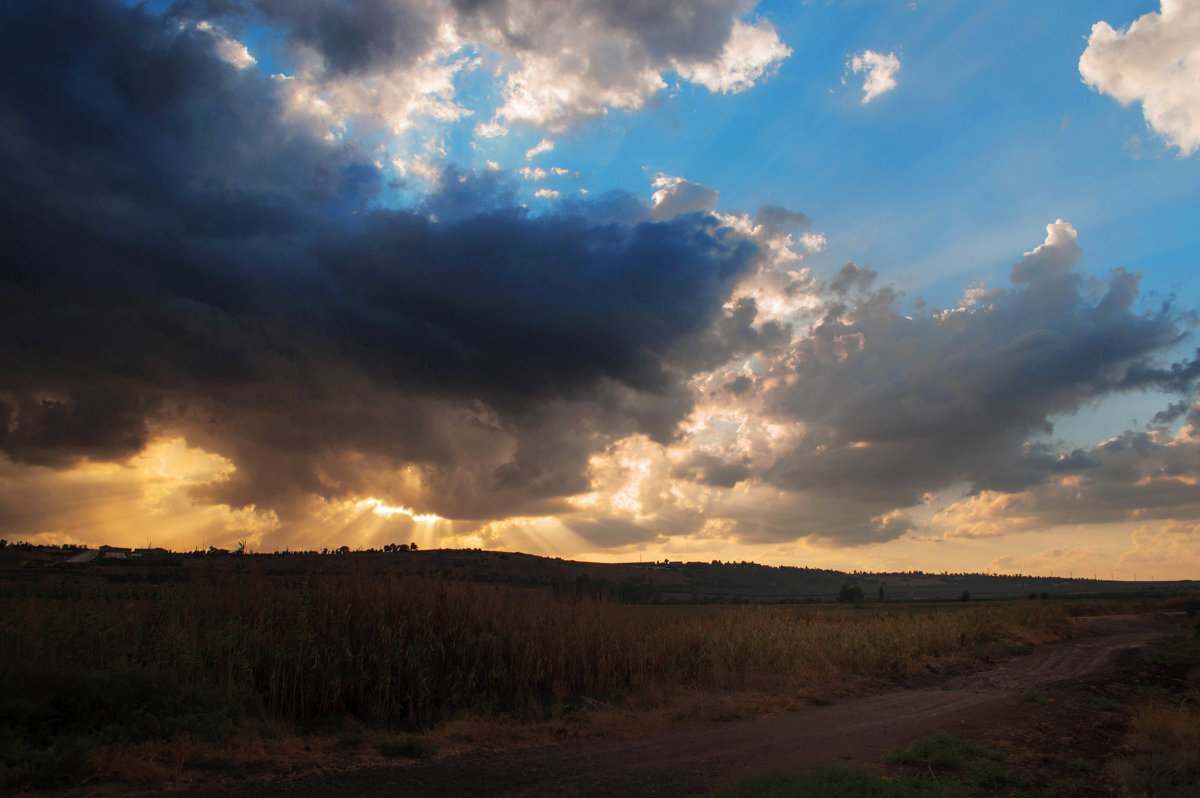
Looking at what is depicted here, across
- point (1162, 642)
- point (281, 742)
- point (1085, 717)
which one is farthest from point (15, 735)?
point (1162, 642)

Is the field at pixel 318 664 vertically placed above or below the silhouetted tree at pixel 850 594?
above

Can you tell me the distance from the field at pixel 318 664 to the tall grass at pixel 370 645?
0.12ft

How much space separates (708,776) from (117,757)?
7.49m

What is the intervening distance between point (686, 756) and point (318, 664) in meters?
7.04

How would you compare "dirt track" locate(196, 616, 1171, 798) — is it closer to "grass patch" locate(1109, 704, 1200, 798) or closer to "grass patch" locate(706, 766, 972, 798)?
"grass patch" locate(706, 766, 972, 798)

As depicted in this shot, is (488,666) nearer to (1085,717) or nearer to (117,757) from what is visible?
(117,757)

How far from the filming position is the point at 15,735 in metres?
8.29

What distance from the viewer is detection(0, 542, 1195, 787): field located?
925cm

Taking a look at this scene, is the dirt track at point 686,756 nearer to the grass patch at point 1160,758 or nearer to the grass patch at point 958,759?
the grass patch at point 958,759

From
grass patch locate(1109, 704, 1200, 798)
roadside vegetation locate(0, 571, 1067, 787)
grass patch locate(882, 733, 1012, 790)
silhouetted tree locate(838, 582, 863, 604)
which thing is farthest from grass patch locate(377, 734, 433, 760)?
silhouetted tree locate(838, 582, 863, 604)

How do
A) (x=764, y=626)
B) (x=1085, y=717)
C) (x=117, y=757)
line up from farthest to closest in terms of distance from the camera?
(x=764, y=626)
(x=1085, y=717)
(x=117, y=757)

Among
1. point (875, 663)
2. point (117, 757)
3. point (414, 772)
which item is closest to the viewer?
point (117, 757)

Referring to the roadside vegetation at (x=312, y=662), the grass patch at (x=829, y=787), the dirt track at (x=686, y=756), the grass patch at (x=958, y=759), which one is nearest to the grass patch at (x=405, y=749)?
the roadside vegetation at (x=312, y=662)

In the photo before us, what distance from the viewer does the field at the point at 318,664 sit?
30.3 ft
